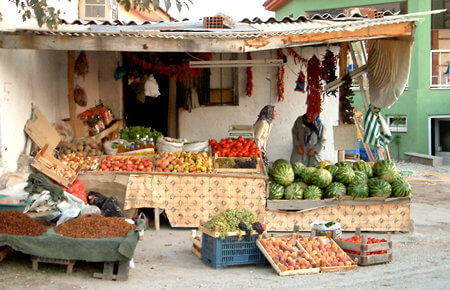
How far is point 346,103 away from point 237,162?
7.72 feet

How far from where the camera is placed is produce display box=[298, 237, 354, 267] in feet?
23.0

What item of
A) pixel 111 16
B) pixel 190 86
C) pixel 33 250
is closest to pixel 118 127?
pixel 190 86

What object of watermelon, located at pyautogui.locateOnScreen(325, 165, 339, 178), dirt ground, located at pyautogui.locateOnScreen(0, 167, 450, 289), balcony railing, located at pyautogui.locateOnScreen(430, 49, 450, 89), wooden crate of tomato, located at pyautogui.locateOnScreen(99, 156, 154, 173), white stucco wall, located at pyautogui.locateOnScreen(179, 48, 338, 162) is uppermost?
balcony railing, located at pyautogui.locateOnScreen(430, 49, 450, 89)

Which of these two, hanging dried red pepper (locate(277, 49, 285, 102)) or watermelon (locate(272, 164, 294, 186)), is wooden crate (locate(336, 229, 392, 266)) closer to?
watermelon (locate(272, 164, 294, 186))

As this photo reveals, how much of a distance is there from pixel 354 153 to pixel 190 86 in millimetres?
5151

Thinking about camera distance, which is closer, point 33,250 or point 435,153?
point 33,250

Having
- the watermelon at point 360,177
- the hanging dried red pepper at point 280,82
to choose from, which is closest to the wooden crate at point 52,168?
the watermelon at point 360,177

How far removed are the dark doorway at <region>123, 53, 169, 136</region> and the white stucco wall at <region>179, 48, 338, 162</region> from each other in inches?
56.2

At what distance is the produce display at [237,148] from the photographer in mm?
9938

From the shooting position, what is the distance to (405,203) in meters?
9.15

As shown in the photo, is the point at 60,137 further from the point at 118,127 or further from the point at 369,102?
the point at 369,102

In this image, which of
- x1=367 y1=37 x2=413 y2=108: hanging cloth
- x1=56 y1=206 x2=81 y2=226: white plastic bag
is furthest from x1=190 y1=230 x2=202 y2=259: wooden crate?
x1=367 y1=37 x2=413 y2=108: hanging cloth

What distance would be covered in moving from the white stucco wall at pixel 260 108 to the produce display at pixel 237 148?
235 centimetres

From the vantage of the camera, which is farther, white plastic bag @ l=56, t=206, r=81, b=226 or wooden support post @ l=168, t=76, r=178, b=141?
wooden support post @ l=168, t=76, r=178, b=141
